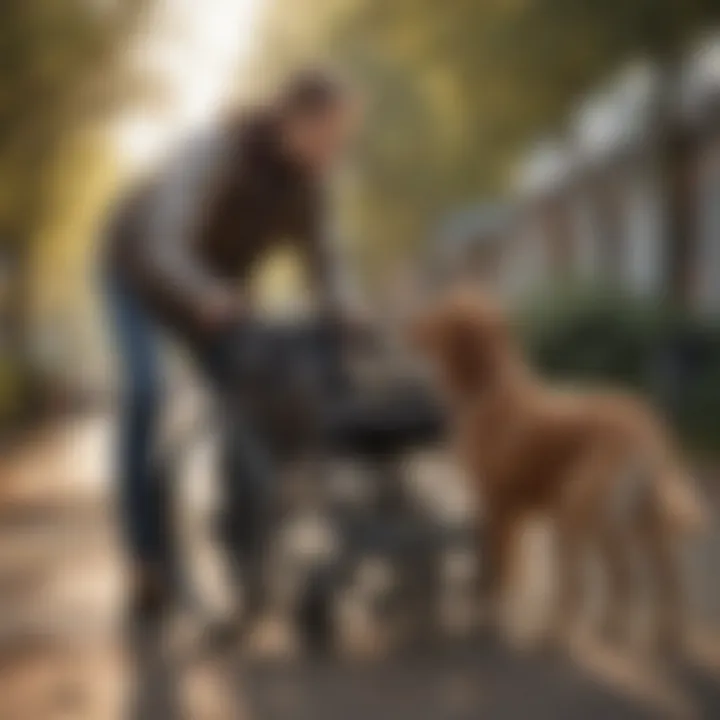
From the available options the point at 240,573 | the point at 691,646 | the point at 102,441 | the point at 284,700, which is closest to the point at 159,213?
the point at 102,441

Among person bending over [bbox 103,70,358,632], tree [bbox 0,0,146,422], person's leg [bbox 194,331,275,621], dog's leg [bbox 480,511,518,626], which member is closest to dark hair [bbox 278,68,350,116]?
person bending over [bbox 103,70,358,632]

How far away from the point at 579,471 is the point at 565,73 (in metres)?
0.37

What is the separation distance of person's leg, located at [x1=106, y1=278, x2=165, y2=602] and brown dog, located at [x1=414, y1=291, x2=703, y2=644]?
24 centimetres

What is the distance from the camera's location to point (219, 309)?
1031mm

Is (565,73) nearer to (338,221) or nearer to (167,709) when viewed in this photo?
(338,221)

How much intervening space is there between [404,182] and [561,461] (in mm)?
293

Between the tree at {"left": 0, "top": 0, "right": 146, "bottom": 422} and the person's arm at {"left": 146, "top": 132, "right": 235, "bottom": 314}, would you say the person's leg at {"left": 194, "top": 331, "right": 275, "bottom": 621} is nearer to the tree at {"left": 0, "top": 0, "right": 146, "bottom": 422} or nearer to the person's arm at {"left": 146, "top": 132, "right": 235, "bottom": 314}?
the person's arm at {"left": 146, "top": 132, "right": 235, "bottom": 314}

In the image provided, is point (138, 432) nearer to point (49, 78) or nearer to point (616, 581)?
point (49, 78)

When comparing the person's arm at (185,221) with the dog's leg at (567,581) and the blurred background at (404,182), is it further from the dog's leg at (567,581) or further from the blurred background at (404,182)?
the dog's leg at (567,581)

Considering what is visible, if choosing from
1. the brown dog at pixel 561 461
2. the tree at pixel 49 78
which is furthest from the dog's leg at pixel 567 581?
the tree at pixel 49 78

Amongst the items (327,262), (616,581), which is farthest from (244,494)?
(616,581)

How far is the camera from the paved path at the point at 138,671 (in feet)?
3.40

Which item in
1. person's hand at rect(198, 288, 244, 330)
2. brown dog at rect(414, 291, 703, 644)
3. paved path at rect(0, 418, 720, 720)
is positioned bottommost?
paved path at rect(0, 418, 720, 720)

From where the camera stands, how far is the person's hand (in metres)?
Result: 1.03
